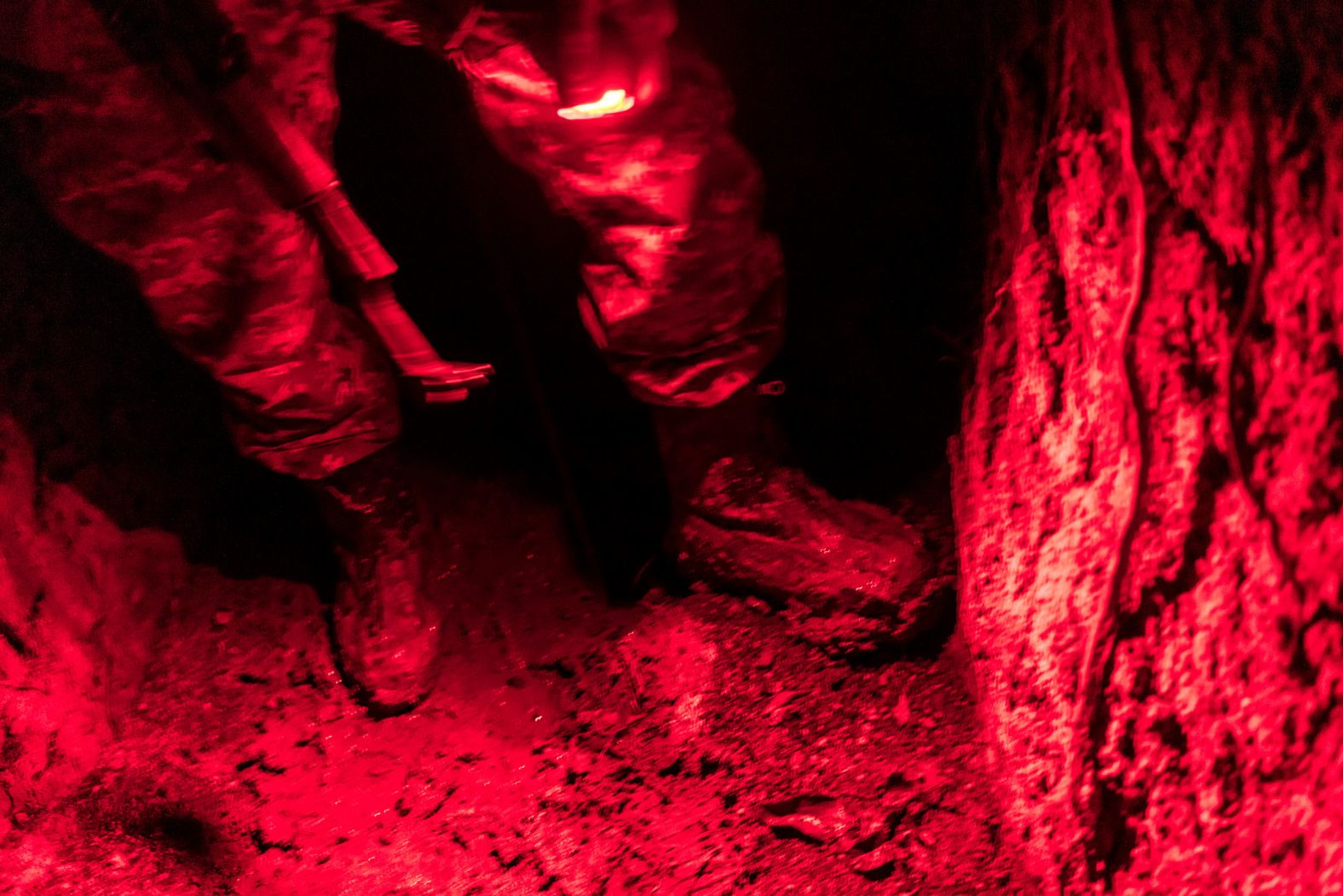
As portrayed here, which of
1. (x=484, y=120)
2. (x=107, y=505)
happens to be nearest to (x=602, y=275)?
(x=484, y=120)

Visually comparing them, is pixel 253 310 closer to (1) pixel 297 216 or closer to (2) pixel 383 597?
(1) pixel 297 216

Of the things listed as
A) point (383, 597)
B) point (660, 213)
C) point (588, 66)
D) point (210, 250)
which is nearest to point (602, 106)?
point (588, 66)

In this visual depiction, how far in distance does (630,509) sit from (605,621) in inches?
Answer: 10.2

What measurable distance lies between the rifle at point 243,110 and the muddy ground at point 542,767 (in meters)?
0.69

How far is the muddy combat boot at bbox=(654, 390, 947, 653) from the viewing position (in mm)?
1485

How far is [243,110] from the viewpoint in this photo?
1248 mm

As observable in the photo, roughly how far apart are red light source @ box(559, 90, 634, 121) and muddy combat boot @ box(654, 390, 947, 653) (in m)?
0.53

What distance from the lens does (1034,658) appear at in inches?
47.3

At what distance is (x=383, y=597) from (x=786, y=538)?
2.61 ft

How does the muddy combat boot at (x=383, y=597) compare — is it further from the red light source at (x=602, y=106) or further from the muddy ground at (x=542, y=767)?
the red light source at (x=602, y=106)

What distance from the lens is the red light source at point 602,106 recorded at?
3.80 ft

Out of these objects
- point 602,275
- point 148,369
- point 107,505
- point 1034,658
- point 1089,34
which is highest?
point 1089,34

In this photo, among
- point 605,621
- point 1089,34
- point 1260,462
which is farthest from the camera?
point 605,621

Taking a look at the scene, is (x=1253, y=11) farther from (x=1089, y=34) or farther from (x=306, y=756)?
(x=306, y=756)
